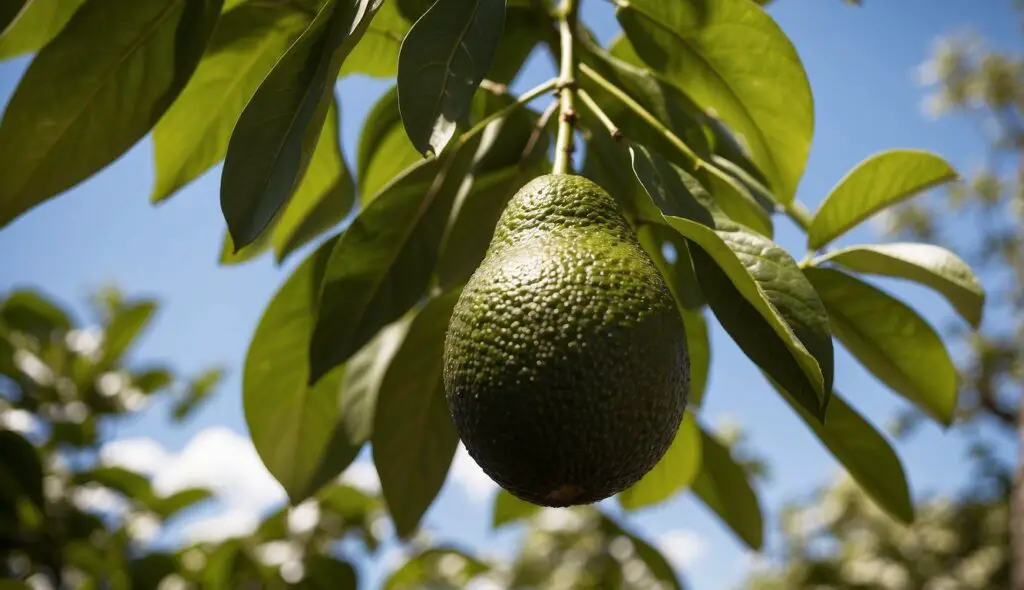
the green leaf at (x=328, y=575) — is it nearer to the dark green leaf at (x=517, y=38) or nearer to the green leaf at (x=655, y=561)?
the green leaf at (x=655, y=561)

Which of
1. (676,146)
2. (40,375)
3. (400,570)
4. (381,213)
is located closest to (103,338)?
(40,375)

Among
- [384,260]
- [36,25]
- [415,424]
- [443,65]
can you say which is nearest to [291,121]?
[443,65]

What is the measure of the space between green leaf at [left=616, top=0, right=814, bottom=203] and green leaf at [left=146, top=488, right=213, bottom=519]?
80.4 inches

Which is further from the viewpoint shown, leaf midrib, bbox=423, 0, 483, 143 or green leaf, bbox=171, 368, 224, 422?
green leaf, bbox=171, 368, 224, 422

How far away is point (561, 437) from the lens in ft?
2.58

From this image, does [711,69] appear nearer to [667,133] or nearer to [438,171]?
[667,133]

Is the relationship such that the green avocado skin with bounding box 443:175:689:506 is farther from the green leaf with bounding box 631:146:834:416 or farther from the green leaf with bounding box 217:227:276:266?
the green leaf with bounding box 217:227:276:266

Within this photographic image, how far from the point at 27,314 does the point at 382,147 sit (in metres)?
1.97

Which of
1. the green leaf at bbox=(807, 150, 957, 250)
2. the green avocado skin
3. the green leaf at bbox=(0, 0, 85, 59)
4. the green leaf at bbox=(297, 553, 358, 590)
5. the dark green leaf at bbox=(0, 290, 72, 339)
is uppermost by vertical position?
the green leaf at bbox=(0, 0, 85, 59)

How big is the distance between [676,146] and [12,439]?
165 centimetres

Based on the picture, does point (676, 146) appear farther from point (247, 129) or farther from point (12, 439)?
point (12, 439)

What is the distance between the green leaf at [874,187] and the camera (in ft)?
3.94

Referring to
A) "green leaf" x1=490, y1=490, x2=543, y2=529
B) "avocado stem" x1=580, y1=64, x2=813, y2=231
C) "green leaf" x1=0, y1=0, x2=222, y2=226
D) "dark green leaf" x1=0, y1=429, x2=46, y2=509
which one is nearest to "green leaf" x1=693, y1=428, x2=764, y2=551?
"green leaf" x1=490, y1=490, x2=543, y2=529

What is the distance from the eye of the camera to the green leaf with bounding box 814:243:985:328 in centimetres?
112
